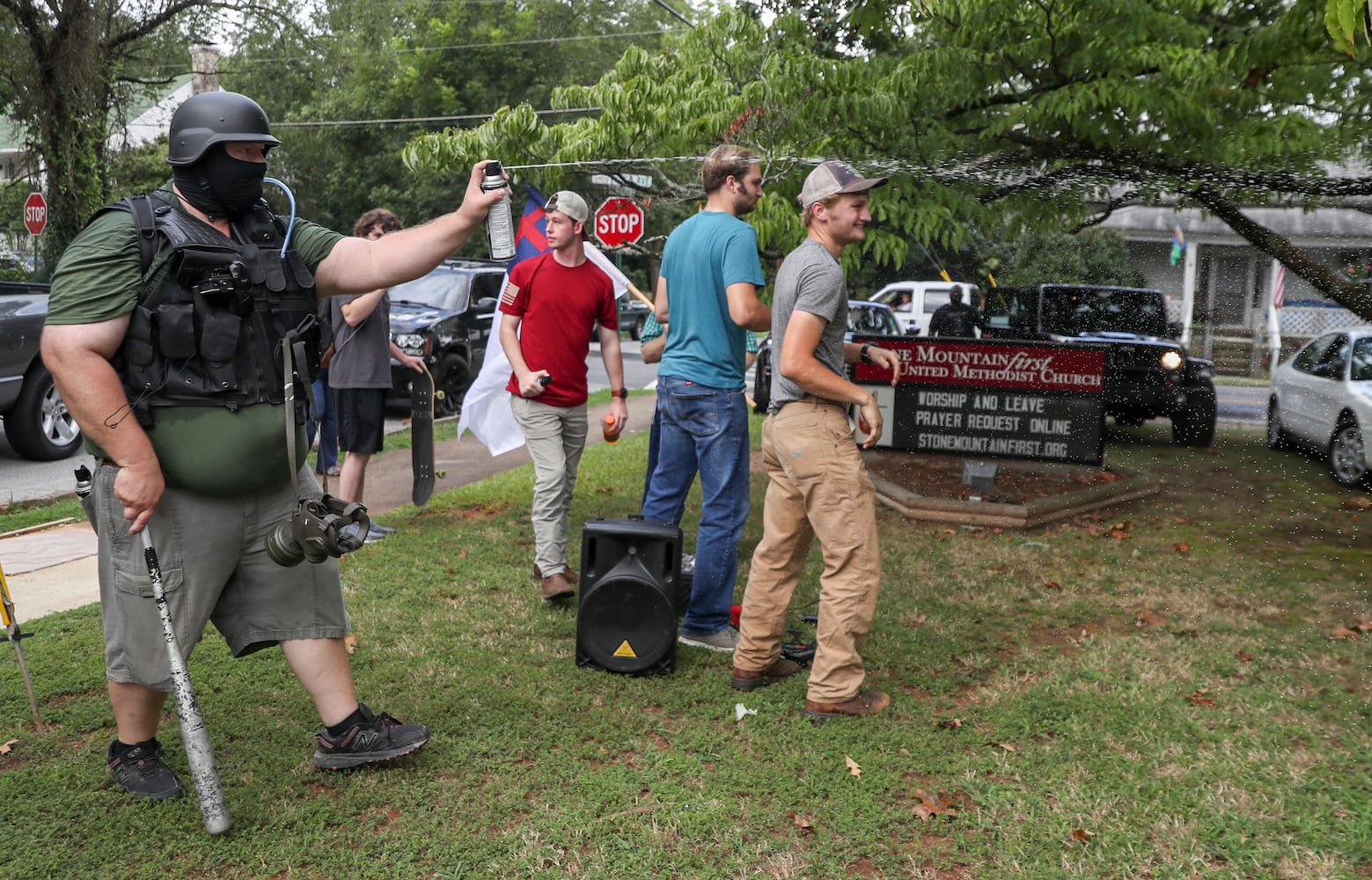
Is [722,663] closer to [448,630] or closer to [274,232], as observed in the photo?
[448,630]

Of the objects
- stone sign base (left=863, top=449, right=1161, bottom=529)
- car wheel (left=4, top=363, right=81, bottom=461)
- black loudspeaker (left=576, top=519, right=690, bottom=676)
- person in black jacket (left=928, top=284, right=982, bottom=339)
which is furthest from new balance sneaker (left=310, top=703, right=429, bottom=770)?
person in black jacket (left=928, top=284, right=982, bottom=339)

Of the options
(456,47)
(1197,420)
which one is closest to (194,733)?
(1197,420)

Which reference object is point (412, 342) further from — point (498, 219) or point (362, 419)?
point (498, 219)

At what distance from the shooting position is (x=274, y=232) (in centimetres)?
337

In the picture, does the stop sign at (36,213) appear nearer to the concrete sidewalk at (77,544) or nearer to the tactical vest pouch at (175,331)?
the concrete sidewalk at (77,544)

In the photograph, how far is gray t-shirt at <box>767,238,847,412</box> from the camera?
159 inches

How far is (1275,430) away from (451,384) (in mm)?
9895

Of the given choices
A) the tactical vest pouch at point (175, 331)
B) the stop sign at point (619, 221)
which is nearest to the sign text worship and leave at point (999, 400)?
the stop sign at point (619, 221)

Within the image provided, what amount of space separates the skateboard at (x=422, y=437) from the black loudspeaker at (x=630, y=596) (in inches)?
105

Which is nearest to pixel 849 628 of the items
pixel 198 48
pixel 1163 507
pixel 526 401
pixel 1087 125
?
pixel 526 401

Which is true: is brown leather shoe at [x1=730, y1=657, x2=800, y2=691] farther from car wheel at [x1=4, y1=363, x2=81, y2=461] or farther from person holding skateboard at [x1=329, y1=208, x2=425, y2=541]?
car wheel at [x1=4, y1=363, x2=81, y2=461]

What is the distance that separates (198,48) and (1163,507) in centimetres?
1425

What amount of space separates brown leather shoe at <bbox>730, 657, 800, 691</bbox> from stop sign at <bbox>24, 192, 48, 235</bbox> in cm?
1705

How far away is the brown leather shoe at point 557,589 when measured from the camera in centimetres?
548
